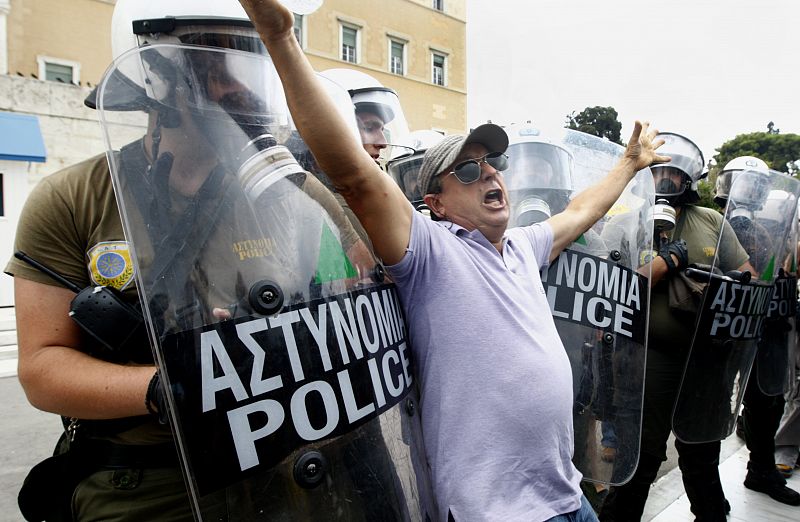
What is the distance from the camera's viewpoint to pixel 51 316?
120cm

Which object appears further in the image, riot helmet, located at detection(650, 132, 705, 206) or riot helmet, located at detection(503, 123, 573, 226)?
riot helmet, located at detection(650, 132, 705, 206)

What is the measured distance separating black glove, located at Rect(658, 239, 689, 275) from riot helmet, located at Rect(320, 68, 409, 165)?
1492 mm

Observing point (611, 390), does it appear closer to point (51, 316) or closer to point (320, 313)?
point (320, 313)

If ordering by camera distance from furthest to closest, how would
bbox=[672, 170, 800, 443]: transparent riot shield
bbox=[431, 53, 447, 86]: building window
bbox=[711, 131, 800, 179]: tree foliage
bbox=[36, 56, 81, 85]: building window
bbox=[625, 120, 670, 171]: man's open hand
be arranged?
bbox=[711, 131, 800, 179]: tree foliage → bbox=[431, 53, 447, 86]: building window → bbox=[36, 56, 81, 85]: building window → bbox=[672, 170, 800, 443]: transparent riot shield → bbox=[625, 120, 670, 171]: man's open hand

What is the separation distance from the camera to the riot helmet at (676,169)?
2994 mm

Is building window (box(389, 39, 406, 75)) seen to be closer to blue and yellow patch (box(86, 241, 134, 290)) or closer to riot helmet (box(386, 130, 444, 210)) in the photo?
riot helmet (box(386, 130, 444, 210))

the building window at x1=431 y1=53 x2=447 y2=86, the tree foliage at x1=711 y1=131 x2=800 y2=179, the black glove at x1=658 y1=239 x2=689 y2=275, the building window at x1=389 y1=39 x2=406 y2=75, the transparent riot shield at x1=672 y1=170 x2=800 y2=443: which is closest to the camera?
the transparent riot shield at x1=672 y1=170 x2=800 y2=443

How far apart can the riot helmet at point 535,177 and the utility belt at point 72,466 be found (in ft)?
4.97

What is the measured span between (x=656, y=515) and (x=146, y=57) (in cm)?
373

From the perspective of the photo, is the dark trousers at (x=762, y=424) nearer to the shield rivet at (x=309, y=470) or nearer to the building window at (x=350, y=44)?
the shield rivet at (x=309, y=470)

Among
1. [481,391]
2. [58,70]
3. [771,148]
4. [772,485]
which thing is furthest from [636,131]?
[771,148]

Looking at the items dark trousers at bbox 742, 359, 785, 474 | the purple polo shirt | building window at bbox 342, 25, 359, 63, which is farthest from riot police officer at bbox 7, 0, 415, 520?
building window at bbox 342, 25, 359, 63

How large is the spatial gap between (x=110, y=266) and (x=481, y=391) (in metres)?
0.95

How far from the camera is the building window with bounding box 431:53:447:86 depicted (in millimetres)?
25281
